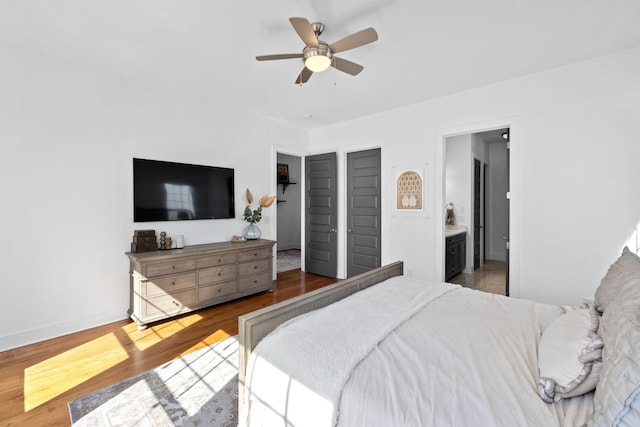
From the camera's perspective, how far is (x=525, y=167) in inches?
124

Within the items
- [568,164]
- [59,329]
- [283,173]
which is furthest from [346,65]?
[283,173]

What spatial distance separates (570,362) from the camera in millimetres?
1055

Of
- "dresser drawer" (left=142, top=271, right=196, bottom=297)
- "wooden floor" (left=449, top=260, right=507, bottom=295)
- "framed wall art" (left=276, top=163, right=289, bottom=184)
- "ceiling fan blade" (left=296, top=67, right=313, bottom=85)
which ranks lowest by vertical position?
"wooden floor" (left=449, top=260, right=507, bottom=295)

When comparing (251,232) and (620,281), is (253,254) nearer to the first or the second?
(251,232)

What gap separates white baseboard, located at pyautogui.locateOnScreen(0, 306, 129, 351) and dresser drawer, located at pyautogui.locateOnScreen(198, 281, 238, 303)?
2.74 feet

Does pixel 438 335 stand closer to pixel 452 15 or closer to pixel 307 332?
pixel 307 332

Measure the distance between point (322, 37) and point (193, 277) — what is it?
9.35 feet

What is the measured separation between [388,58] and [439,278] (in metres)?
2.81

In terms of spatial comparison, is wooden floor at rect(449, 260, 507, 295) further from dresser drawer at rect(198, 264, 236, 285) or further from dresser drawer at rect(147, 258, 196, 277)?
dresser drawer at rect(147, 258, 196, 277)

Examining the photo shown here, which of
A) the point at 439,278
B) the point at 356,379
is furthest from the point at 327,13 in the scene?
the point at 439,278

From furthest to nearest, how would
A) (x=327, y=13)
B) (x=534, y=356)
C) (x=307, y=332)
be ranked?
(x=327, y=13)
(x=307, y=332)
(x=534, y=356)

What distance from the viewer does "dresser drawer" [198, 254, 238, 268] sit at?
132 inches

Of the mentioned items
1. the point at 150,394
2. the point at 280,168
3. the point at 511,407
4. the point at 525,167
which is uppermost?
the point at 280,168

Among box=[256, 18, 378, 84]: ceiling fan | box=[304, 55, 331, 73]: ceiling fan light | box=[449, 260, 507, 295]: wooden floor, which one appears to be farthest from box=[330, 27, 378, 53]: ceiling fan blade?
box=[449, 260, 507, 295]: wooden floor
